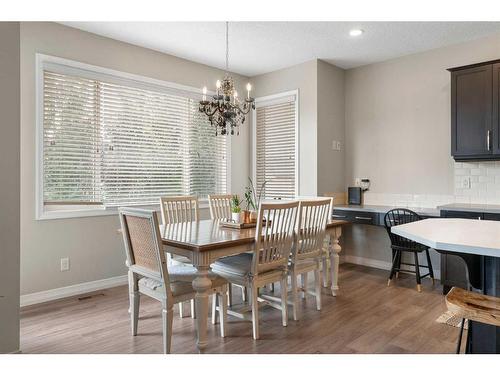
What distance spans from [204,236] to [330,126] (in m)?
2.95

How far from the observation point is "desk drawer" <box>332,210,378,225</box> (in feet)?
14.1

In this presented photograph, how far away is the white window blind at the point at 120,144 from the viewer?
11.8 ft

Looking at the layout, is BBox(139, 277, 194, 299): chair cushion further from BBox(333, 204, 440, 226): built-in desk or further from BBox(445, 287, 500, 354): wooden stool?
BBox(333, 204, 440, 226): built-in desk

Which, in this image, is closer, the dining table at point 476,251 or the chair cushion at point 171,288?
the dining table at point 476,251

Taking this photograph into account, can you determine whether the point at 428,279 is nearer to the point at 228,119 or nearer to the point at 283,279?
the point at 283,279

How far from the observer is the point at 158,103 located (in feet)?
14.5

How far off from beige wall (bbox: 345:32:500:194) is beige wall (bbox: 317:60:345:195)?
0.13 meters

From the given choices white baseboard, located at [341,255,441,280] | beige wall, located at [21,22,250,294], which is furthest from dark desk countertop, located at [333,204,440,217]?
beige wall, located at [21,22,250,294]

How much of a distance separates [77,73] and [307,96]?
9.21 ft

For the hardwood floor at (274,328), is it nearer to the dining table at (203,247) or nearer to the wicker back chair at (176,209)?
the dining table at (203,247)

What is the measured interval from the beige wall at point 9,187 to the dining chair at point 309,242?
200 centimetres

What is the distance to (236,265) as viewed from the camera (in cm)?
285

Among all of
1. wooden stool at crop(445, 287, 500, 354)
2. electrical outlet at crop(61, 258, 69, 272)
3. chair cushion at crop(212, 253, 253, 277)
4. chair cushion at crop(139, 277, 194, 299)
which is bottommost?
electrical outlet at crop(61, 258, 69, 272)

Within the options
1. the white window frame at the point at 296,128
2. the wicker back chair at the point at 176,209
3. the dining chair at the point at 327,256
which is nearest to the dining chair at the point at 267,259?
the dining chair at the point at 327,256
